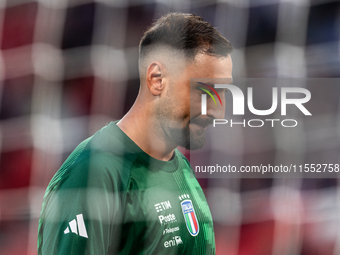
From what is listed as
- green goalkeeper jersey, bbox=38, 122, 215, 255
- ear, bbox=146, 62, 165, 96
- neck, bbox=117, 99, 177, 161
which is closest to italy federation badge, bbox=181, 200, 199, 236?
green goalkeeper jersey, bbox=38, 122, 215, 255

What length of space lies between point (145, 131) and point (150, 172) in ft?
0.36

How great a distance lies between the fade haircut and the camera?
0.84m

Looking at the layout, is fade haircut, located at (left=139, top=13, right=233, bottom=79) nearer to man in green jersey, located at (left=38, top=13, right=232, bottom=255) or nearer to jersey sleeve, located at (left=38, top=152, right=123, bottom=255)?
man in green jersey, located at (left=38, top=13, right=232, bottom=255)

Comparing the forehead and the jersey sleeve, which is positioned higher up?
the forehead

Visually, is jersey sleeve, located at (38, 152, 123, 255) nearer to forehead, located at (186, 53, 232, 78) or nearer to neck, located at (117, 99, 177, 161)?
neck, located at (117, 99, 177, 161)

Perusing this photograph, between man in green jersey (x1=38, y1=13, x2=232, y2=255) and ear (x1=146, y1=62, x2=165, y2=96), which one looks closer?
man in green jersey (x1=38, y1=13, x2=232, y2=255)

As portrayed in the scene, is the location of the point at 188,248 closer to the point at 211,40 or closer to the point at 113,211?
the point at 113,211

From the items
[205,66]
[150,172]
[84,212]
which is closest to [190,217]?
[150,172]

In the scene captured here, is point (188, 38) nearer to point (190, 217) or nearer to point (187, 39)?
point (187, 39)

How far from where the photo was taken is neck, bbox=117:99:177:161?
819 mm

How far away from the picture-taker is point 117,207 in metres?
0.70

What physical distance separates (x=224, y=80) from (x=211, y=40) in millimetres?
125

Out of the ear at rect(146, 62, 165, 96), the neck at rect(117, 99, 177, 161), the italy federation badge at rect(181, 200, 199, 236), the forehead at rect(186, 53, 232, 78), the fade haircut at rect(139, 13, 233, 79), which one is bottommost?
the italy federation badge at rect(181, 200, 199, 236)

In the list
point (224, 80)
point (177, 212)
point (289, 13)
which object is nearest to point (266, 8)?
point (289, 13)
